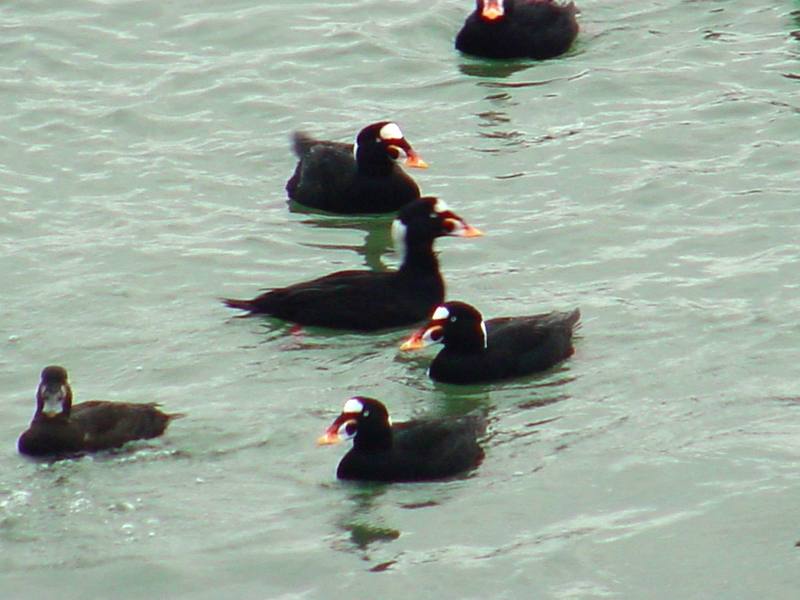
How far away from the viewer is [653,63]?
2111 cm

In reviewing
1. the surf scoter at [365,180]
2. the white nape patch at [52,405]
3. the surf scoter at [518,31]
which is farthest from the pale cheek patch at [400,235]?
the surf scoter at [518,31]

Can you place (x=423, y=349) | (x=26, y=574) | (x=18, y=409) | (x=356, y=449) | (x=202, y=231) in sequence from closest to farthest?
1. (x=26, y=574)
2. (x=356, y=449)
3. (x=18, y=409)
4. (x=423, y=349)
5. (x=202, y=231)

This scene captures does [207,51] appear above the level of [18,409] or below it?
above

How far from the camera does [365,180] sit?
18547 millimetres

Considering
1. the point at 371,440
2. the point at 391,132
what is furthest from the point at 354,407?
the point at 391,132

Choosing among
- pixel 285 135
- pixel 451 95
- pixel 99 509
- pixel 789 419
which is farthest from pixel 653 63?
pixel 99 509

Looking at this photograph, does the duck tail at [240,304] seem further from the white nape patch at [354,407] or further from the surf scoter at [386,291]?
the white nape patch at [354,407]

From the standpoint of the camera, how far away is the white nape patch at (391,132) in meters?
18.4

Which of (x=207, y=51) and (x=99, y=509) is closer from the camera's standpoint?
(x=99, y=509)

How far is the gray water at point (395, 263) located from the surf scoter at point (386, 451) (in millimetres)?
112

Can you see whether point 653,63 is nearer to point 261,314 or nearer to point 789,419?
point 261,314

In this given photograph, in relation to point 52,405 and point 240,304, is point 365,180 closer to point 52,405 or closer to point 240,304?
point 240,304

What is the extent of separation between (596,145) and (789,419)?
19.6 feet

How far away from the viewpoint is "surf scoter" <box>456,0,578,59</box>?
847 inches
